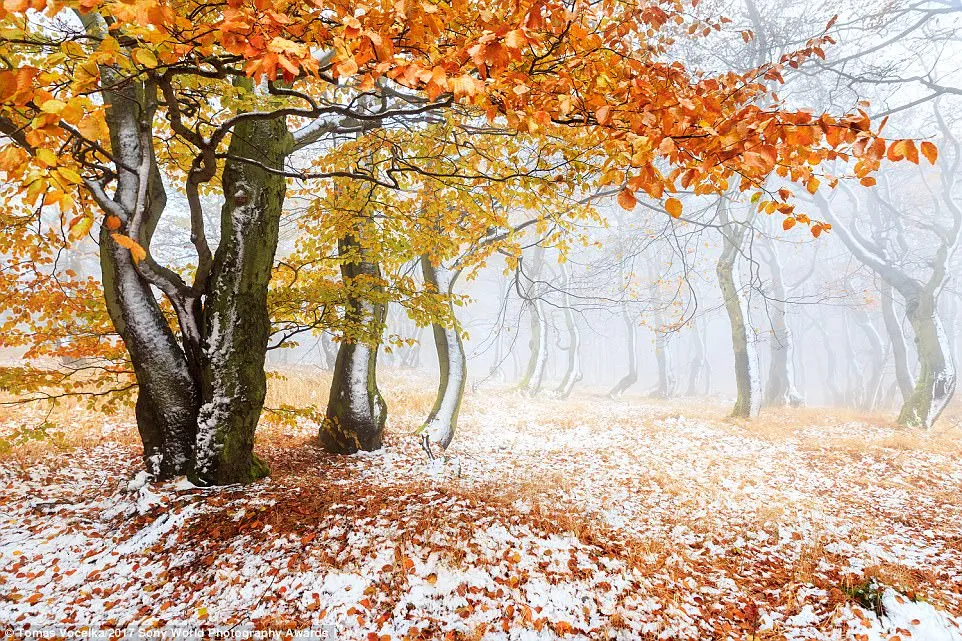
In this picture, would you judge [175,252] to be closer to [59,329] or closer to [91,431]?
[91,431]

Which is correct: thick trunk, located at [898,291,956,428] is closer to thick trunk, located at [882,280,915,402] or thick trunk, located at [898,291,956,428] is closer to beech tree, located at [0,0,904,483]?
thick trunk, located at [882,280,915,402]

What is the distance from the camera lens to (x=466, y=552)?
4.05 m

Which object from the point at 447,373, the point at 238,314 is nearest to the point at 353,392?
the point at 447,373

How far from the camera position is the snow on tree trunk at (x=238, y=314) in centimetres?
485

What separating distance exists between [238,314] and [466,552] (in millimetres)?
3636

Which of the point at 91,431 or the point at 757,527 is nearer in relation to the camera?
the point at 757,527

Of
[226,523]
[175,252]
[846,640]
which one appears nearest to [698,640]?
[846,640]

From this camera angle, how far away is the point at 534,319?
20.2 metres

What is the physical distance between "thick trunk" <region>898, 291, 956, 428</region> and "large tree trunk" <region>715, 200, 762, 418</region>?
3713 millimetres

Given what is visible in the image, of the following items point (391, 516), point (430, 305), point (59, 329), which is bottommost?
point (391, 516)

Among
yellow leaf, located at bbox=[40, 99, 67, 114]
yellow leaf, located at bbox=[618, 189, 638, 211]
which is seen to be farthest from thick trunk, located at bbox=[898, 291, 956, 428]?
yellow leaf, located at bbox=[40, 99, 67, 114]

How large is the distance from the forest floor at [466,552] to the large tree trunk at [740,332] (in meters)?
5.59

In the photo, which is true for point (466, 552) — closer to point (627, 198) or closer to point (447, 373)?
point (627, 198)

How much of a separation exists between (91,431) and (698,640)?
10.1m
